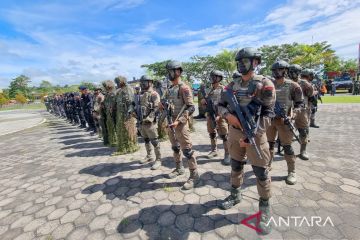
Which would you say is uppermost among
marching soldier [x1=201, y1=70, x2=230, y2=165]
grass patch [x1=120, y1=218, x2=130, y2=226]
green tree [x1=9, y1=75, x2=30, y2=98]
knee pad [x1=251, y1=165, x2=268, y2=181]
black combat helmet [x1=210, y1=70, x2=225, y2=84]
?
green tree [x1=9, y1=75, x2=30, y2=98]

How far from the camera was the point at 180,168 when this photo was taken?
426 cm

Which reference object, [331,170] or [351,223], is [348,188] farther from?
[351,223]

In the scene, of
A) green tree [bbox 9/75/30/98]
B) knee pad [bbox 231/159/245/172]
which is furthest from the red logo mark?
green tree [bbox 9/75/30/98]

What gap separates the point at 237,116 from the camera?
2564 mm

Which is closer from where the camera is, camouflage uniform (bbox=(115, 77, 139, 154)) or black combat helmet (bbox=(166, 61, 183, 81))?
black combat helmet (bbox=(166, 61, 183, 81))

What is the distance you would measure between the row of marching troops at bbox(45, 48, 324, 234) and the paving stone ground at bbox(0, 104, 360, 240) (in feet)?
0.96

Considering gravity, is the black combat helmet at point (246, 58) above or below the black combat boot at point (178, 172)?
above

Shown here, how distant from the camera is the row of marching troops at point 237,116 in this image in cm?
253

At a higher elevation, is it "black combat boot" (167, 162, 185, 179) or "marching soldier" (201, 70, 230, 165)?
"marching soldier" (201, 70, 230, 165)

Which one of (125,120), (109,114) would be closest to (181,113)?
(125,120)

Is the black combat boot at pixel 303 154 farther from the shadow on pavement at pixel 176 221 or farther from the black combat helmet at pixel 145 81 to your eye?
the black combat helmet at pixel 145 81

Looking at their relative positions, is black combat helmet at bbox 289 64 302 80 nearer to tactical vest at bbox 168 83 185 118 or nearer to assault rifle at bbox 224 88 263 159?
tactical vest at bbox 168 83 185 118

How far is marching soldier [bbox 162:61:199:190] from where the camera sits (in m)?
3.69

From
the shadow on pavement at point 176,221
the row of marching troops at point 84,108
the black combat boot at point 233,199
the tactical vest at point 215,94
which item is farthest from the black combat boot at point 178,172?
the row of marching troops at point 84,108
